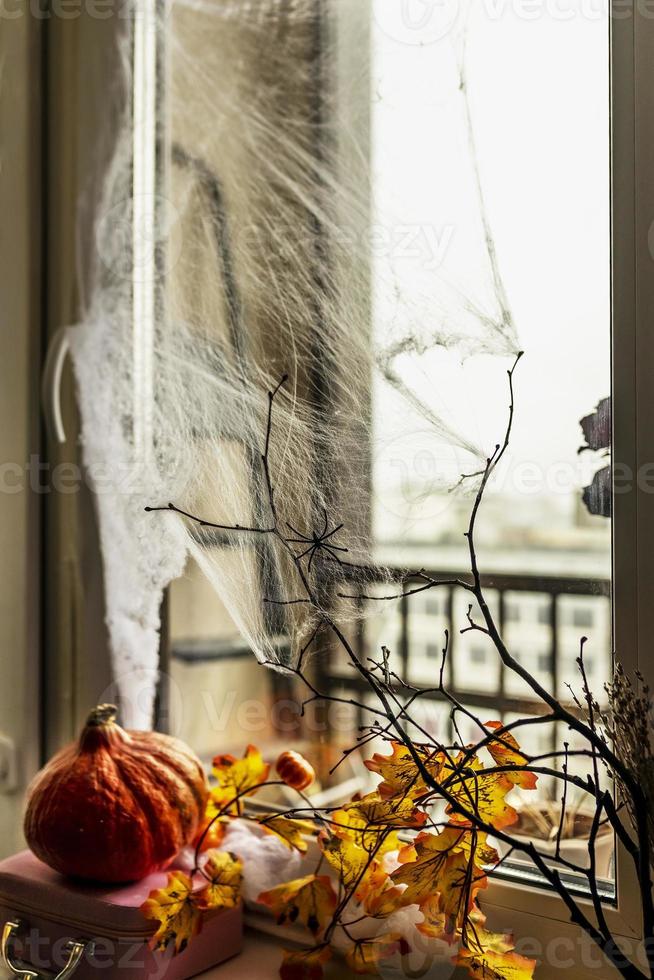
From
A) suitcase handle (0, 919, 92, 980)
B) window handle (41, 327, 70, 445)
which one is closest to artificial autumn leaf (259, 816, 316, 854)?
suitcase handle (0, 919, 92, 980)

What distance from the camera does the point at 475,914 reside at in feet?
2.91

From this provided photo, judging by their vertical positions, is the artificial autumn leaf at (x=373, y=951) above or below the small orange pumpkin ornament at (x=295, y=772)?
below

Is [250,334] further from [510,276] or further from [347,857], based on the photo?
[347,857]

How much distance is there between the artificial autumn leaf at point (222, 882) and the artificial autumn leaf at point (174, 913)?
3 centimetres

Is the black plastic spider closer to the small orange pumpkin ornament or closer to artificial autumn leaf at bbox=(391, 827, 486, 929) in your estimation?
the small orange pumpkin ornament

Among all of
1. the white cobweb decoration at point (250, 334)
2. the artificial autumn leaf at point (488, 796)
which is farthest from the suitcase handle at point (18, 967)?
the artificial autumn leaf at point (488, 796)

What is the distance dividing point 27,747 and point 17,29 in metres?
1.16

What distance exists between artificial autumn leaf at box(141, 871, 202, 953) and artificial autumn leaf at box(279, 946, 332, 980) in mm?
107

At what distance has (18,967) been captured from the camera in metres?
1.01

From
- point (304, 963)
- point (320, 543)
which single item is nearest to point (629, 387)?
point (320, 543)

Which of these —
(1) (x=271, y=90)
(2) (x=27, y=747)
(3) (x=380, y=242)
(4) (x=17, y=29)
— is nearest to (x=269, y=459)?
(3) (x=380, y=242)

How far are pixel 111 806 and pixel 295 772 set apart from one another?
8.7 inches

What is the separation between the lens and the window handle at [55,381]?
4.40 ft

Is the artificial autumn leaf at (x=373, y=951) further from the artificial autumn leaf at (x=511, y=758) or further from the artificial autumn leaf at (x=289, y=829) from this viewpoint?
the artificial autumn leaf at (x=511, y=758)
